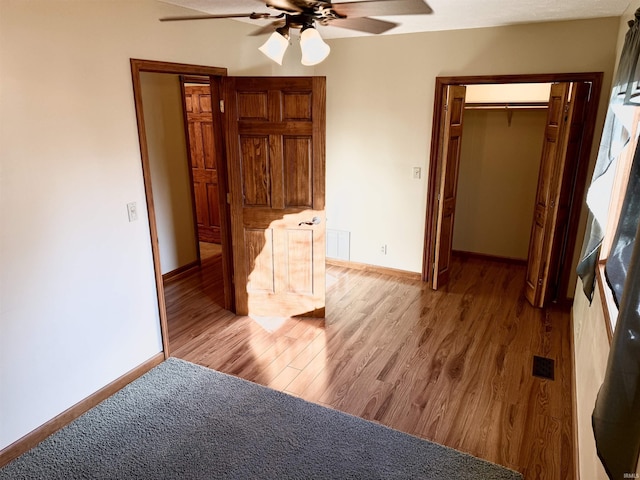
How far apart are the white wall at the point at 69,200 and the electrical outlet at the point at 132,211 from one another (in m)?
0.04

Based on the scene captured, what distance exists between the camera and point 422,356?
316cm

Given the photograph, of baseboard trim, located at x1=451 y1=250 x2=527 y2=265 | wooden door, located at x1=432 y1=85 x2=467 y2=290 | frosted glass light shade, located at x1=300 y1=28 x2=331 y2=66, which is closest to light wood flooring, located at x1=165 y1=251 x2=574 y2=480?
wooden door, located at x1=432 y1=85 x2=467 y2=290

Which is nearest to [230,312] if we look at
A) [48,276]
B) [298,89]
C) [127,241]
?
[127,241]

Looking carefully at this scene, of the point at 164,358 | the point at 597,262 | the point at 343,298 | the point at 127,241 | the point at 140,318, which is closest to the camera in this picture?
the point at 597,262

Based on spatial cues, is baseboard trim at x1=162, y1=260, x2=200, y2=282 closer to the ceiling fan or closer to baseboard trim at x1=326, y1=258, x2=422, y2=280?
baseboard trim at x1=326, y1=258, x2=422, y2=280

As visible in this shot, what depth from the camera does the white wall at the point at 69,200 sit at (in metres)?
2.07

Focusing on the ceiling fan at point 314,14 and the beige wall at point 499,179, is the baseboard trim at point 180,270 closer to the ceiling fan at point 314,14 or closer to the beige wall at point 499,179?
the ceiling fan at point 314,14

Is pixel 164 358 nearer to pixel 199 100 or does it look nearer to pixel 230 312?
pixel 230 312

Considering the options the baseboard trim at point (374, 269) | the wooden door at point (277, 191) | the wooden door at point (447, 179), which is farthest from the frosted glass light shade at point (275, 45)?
the baseboard trim at point (374, 269)

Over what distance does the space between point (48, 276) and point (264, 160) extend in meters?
1.73

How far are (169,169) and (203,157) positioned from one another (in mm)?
1252

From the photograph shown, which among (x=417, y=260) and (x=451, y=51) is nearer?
(x=451, y=51)

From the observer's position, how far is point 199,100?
221 inches

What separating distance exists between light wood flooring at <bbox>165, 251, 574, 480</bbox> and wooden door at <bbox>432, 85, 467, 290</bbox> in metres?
0.27
